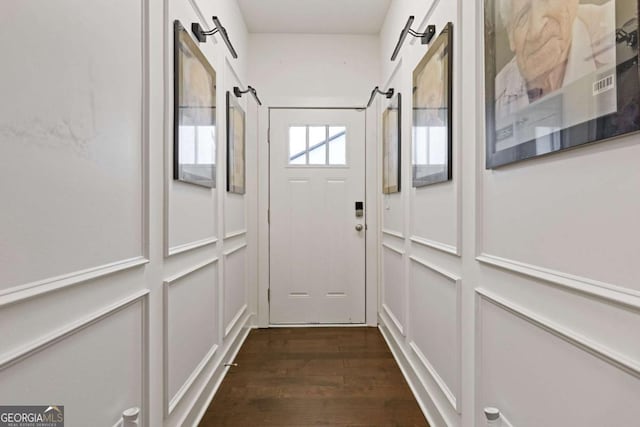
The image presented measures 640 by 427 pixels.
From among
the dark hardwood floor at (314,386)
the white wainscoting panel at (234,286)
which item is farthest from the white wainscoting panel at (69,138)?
the white wainscoting panel at (234,286)

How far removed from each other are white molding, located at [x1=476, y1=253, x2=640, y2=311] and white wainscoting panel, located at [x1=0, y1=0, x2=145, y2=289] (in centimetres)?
124

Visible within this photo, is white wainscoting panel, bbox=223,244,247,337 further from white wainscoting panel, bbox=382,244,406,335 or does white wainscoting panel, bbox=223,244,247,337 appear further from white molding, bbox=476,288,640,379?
white molding, bbox=476,288,640,379

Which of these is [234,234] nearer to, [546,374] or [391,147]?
[391,147]

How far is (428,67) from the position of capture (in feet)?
6.36

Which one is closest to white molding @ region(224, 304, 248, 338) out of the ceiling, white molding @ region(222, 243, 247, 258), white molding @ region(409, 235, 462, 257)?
white molding @ region(222, 243, 247, 258)

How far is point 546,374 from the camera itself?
102 centimetres

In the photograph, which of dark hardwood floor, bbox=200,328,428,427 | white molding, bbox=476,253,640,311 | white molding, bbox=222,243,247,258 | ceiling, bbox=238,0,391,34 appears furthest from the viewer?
ceiling, bbox=238,0,391,34

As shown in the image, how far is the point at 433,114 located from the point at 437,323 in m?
1.05

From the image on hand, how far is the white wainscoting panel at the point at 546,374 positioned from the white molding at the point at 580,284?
0.12 meters

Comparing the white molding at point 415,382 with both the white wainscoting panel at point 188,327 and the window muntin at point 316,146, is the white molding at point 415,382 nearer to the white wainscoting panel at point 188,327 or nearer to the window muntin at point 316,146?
the white wainscoting panel at point 188,327

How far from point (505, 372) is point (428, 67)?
4.81 ft

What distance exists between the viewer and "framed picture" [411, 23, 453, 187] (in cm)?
168

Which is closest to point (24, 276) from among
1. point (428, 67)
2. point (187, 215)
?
point (187, 215)

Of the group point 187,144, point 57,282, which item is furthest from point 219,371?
point 57,282
